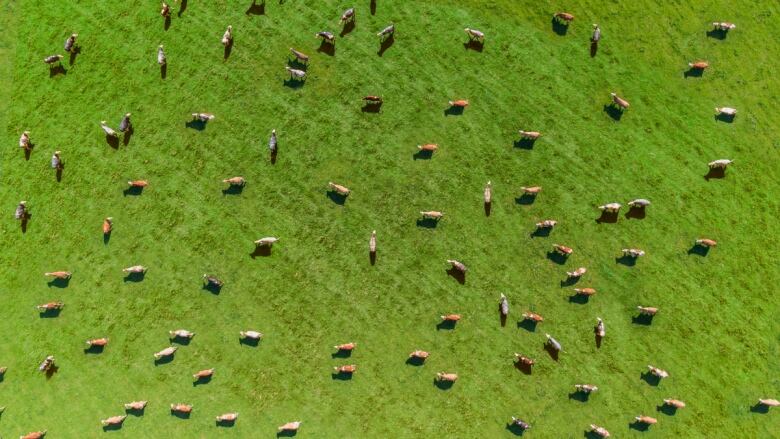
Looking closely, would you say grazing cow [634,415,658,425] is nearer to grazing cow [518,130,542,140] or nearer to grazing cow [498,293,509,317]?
grazing cow [498,293,509,317]

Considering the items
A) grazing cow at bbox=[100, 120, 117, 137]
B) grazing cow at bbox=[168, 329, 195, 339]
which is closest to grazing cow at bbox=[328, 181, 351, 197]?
grazing cow at bbox=[168, 329, 195, 339]

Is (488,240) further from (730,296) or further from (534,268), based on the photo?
→ (730,296)

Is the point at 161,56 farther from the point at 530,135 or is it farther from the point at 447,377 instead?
the point at 447,377

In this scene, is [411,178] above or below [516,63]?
below

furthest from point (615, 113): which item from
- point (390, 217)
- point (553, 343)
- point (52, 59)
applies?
point (52, 59)

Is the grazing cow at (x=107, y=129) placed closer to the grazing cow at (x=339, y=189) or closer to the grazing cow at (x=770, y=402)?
the grazing cow at (x=339, y=189)

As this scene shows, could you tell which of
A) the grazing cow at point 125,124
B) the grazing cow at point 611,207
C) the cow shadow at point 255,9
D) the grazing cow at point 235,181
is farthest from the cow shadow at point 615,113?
the grazing cow at point 125,124

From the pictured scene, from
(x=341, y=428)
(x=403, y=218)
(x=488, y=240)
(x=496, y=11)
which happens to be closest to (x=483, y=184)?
(x=488, y=240)
